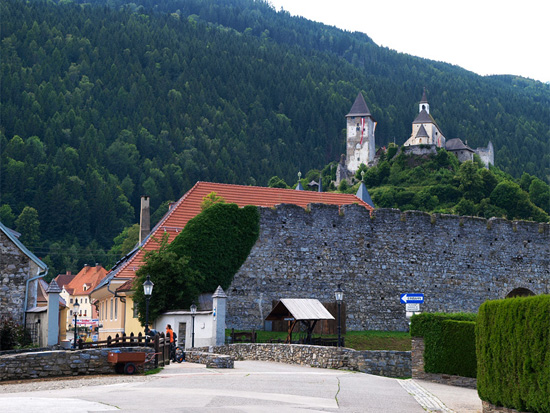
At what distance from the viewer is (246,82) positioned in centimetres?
19812

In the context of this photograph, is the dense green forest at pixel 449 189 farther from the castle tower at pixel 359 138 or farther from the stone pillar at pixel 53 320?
the stone pillar at pixel 53 320

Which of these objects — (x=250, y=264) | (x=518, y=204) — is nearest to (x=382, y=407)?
(x=250, y=264)

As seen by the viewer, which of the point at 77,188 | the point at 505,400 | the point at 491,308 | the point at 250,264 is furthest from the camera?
the point at 77,188

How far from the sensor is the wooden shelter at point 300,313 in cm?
2845

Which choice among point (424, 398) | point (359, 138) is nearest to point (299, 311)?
point (424, 398)

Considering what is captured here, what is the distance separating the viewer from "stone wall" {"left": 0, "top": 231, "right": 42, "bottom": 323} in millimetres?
28719

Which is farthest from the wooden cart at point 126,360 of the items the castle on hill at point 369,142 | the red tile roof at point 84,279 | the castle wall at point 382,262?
the castle on hill at point 369,142

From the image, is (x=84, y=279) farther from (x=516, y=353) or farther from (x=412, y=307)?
(x=516, y=353)

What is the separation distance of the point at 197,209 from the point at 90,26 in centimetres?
16054

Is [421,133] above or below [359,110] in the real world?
below

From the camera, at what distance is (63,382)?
18.1 metres

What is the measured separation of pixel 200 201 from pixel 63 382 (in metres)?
18.7

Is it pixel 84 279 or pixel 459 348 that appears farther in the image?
pixel 84 279

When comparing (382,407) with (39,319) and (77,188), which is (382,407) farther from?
(77,188)
